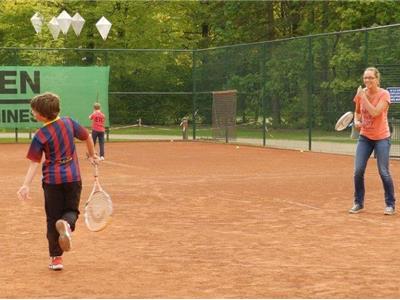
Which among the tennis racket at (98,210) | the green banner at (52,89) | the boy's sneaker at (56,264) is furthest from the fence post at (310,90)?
the boy's sneaker at (56,264)

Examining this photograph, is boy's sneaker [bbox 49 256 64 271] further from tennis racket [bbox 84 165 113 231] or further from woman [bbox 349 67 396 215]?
woman [bbox 349 67 396 215]

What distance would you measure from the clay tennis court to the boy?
0.37 metres

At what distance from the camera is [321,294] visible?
5.70 metres

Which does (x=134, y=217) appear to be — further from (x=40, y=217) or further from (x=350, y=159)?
(x=350, y=159)

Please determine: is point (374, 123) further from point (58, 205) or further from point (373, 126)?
point (58, 205)

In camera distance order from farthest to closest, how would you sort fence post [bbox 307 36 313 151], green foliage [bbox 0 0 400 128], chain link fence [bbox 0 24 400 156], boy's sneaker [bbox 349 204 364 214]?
fence post [bbox 307 36 313 151]
green foliage [bbox 0 0 400 128]
chain link fence [bbox 0 24 400 156]
boy's sneaker [bbox 349 204 364 214]

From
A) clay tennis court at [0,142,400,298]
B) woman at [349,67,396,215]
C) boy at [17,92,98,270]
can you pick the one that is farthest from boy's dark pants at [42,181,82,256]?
woman at [349,67,396,215]

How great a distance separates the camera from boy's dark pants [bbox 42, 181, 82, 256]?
6.70m

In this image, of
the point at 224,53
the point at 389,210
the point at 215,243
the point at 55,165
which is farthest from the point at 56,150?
the point at 224,53

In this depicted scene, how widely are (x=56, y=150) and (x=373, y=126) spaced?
180 inches

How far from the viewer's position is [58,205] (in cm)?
672

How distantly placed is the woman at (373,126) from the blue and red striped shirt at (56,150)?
4258 millimetres

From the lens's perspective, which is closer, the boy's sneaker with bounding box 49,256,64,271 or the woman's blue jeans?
the boy's sneaker with bounding box 49,256,64,271

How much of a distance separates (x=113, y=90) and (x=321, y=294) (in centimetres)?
2477
